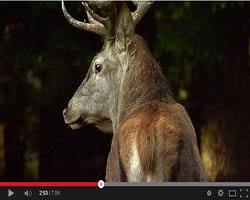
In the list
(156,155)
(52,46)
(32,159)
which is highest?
(52,46)

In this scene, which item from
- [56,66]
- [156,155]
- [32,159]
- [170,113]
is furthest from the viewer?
[32,159]

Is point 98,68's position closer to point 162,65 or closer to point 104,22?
point 104,22

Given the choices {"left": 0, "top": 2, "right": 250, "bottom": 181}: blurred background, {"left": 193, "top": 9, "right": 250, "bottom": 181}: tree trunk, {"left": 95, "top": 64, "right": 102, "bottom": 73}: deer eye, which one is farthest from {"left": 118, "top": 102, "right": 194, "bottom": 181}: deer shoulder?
{"left": 193, "top": 9, "right": 250, "bottom": 181}: tree trunk

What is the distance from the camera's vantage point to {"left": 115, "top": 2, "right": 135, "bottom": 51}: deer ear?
6.31 meters

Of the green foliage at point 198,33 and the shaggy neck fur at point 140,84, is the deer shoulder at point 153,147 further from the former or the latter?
the green foliage at point 198,33

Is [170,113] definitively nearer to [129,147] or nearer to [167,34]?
[129,147]

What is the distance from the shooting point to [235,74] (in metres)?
11.2

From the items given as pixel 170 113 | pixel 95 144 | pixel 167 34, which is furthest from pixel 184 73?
pixel 170 113

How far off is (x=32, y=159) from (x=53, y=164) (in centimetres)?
228

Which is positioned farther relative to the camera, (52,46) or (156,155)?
(52,46)

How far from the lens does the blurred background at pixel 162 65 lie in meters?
10.7

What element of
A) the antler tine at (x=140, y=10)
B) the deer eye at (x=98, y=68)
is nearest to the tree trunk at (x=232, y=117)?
the antler tine at (x=140, y=10)
